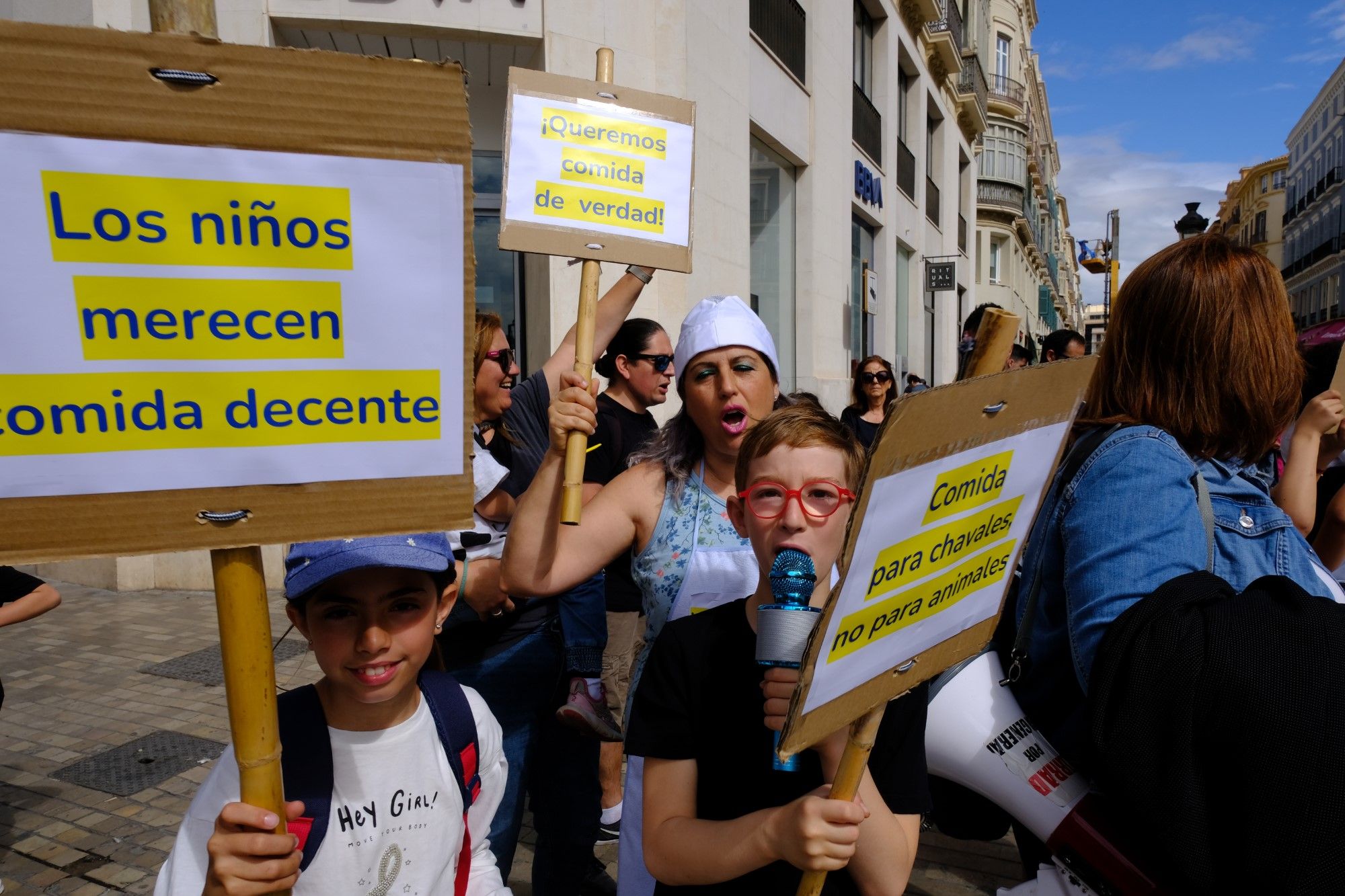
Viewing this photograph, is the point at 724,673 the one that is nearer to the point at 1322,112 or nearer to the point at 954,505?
the point at 954,505

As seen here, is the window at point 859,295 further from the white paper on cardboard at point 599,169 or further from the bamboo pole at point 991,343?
the bamboo pole at point 991,343

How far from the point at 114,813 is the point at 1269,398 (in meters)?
4.49

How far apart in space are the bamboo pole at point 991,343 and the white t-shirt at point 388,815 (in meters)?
1.21

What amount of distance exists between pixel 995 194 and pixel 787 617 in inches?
1753

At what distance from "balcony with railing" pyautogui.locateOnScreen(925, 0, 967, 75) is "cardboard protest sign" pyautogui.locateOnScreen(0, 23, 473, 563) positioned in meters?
21.4

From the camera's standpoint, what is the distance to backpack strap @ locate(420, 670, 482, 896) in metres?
1.77

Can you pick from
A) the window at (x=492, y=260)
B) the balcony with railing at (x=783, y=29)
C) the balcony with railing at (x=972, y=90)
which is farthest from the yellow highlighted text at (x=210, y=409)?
the balcony with railing at (x=972, y=90)

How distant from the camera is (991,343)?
157 centimetres

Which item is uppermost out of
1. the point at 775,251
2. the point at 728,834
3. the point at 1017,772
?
the point at 775,251

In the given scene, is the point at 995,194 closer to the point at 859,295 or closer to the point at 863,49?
the point at 863,49

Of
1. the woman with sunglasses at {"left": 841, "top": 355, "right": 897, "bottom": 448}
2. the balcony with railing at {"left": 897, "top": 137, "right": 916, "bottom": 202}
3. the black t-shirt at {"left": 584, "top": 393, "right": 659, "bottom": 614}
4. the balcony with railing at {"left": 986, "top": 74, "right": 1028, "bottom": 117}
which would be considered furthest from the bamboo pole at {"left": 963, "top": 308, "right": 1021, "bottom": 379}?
the balcony with railing at {"left": 986, "top": 74, "right": 1028, "bottom": 117}

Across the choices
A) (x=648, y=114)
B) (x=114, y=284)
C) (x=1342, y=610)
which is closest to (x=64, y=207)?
(x=114, y=284)

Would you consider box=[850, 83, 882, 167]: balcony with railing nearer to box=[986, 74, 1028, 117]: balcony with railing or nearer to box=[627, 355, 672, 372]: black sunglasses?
box=[627, 355, 672, 372]: black sunglasses

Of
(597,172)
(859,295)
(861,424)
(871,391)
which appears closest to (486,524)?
(597,172)
